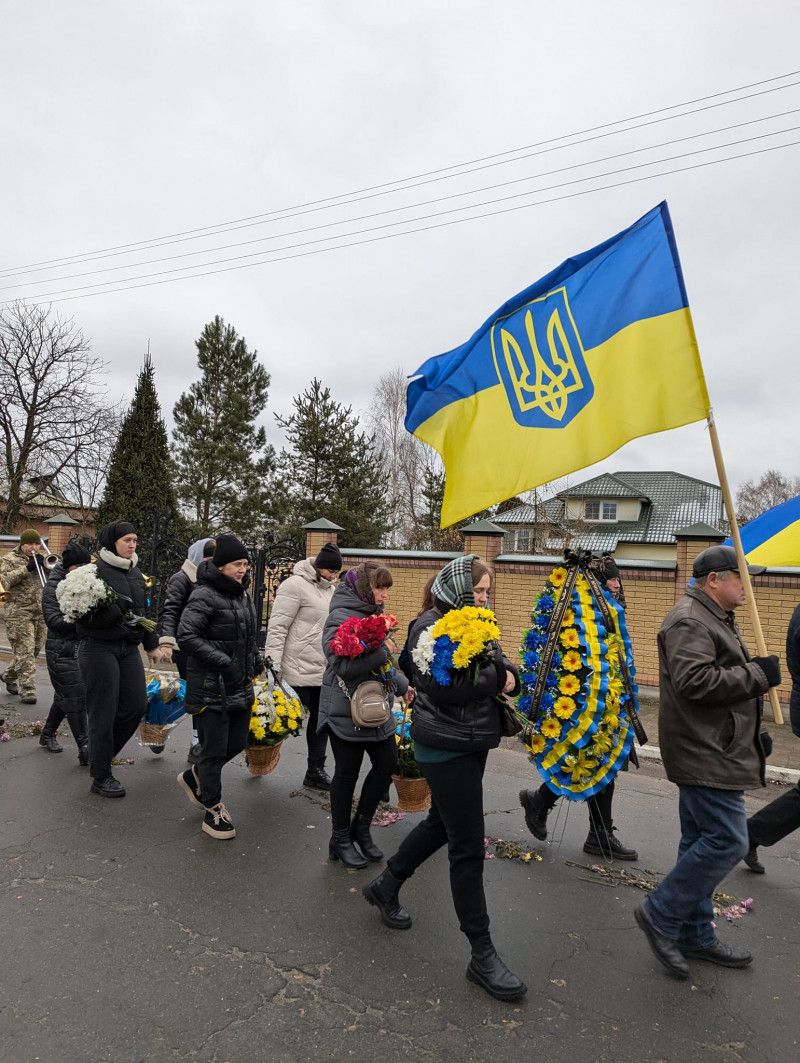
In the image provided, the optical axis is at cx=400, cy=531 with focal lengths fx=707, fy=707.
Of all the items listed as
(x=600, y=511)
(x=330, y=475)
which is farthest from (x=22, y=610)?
(x=600, y=511)

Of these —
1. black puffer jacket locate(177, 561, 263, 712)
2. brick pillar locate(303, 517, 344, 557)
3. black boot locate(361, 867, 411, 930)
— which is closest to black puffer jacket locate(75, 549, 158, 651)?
black puffer jacket locate(177, 561, 263, 712)

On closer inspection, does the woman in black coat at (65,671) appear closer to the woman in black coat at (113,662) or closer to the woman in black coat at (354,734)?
the woman in black coat at (113,662)

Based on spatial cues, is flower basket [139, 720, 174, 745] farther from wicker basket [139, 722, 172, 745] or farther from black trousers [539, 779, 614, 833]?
black trousers [539, 779, 614, 833]

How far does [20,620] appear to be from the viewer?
313 inches

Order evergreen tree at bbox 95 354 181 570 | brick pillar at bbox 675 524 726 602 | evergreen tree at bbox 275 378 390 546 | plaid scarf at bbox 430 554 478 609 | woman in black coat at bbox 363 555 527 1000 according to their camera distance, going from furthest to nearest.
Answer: evergreen tree at bbox 275 378 390 546, evergreen tree at bbox 95 354 181 570, brick pillar at bbox 675 524 726 602, plaid scarf at bbox 430 554 478 609, woman in black coat at bbox 363 555 527 1000

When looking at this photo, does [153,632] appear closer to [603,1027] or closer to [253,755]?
[253,755]

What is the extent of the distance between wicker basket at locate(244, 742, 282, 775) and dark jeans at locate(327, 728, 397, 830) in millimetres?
1190

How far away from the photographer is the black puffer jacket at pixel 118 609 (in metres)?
4.96

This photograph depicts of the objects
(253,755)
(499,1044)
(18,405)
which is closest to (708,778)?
(499,1044)

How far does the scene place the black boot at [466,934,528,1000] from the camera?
111 inches

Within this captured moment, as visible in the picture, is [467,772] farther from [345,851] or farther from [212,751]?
[212,751]

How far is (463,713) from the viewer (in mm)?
3006

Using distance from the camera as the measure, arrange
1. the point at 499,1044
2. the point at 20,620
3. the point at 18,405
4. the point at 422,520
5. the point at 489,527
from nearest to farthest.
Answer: the point at 499,1044, the point at 20,620, the point at 489,527, the point at 18,405, the point at 422,520

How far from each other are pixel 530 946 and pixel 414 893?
721 mm
